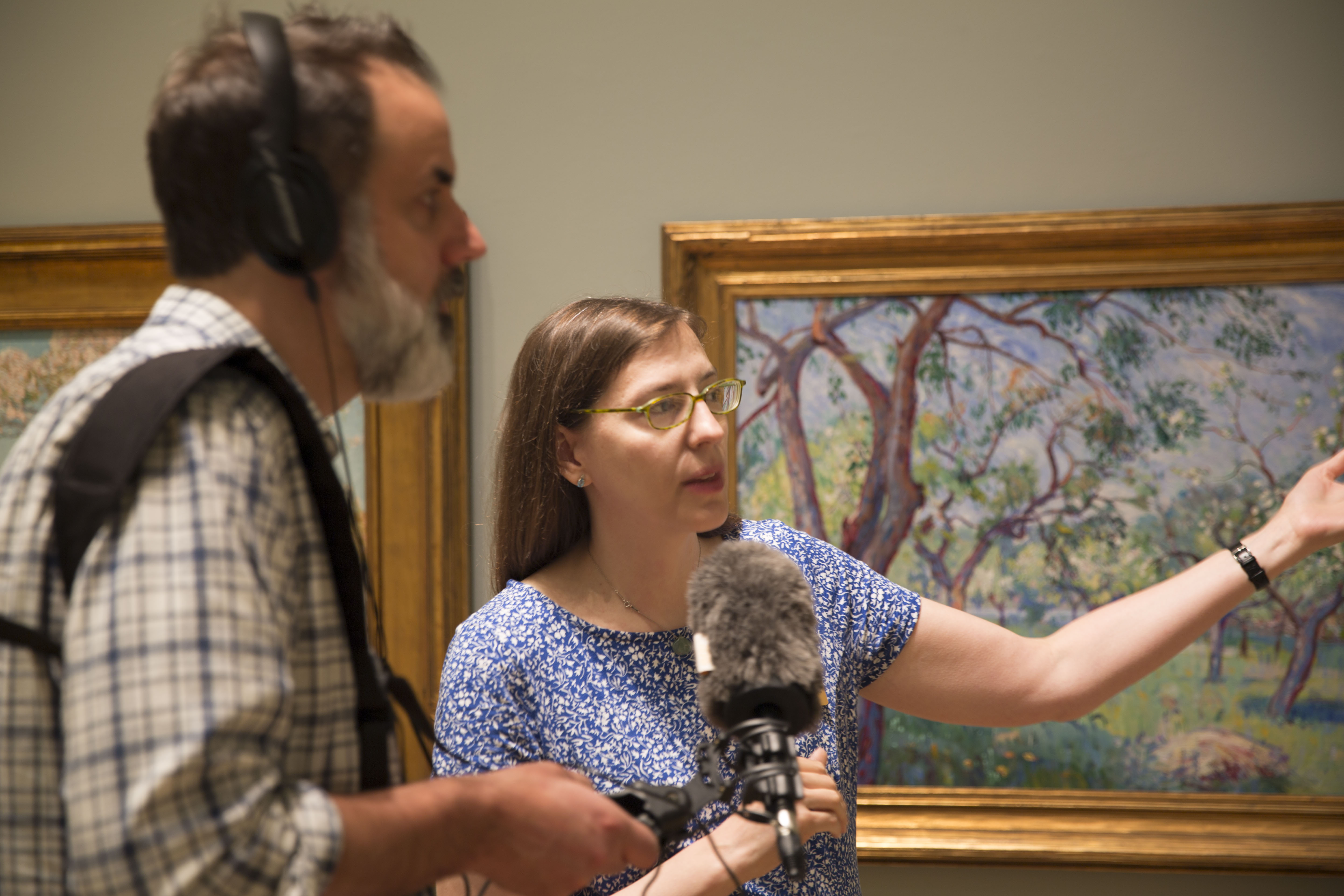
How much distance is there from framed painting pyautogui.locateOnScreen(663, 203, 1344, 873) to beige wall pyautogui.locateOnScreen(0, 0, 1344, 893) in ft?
0.29

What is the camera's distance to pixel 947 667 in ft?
5.13

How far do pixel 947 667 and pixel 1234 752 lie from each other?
2.82ft

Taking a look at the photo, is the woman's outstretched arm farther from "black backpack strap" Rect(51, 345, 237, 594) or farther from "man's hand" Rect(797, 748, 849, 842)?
"black backpack strap" Rect(51, 345, 237, 594)

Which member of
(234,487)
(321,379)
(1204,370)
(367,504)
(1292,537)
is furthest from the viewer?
(367,504)

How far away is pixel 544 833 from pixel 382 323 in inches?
16.8

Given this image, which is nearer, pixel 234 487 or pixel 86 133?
pixel 234 487

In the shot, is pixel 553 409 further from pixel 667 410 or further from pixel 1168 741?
pixel 1168 741

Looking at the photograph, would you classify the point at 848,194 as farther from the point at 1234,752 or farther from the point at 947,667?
the point at 1234,752

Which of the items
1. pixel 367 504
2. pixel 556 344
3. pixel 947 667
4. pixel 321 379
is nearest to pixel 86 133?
pixel 367 504

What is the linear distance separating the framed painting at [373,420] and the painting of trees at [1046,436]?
0.64 m

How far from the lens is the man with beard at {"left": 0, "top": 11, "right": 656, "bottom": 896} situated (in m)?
0.64

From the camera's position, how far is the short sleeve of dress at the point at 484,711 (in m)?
1.32

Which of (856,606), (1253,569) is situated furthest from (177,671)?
(1253,569)

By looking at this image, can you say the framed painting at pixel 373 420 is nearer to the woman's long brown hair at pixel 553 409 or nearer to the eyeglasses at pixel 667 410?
the woman's long brown hair at pixel 553 409
